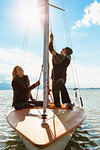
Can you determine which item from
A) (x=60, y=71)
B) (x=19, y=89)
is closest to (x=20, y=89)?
(x=19, y=89)

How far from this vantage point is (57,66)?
4641 mm

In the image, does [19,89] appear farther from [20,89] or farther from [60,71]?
[60,71]

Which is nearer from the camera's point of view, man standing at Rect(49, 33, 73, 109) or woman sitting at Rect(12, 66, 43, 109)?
woman sitting at Rect(12, 66, 43, 109)

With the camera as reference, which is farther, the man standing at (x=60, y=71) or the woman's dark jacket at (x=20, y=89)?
the man standing at (x=60, y=71)

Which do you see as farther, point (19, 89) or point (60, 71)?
point (60, 71)

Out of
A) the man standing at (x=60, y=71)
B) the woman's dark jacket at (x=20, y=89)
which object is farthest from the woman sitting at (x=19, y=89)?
the man standing at (x=60, y=71)

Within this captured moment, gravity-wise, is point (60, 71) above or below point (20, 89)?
above

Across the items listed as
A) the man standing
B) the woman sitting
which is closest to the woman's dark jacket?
the woman sitting

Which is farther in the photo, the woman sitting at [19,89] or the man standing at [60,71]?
the man standing at [60,71]

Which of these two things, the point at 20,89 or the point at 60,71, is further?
the point at 60,71

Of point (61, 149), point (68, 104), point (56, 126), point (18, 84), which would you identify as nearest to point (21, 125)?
point (56, 126)

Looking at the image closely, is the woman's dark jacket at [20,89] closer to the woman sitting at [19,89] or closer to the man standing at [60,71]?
the woman sitting at [19,89]

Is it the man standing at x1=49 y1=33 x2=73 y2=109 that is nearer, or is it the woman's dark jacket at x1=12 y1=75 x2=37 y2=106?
the woman's dark jacket at x1=12 y1=75 x2=37 y2=106

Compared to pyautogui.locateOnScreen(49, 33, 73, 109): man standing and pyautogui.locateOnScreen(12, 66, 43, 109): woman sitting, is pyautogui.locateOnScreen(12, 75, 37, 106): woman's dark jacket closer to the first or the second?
pyautogui.locateOnScreen(12, 66, 43, 109): woman sitting
